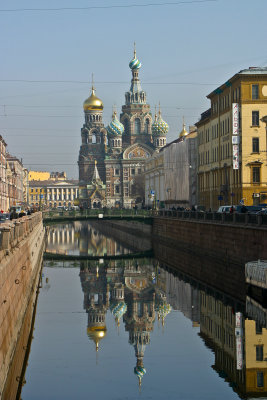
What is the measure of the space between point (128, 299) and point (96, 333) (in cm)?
1206

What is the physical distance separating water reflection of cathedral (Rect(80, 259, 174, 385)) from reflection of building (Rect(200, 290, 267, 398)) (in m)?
2.28

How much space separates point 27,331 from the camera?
1229 inches

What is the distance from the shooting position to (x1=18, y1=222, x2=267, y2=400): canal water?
23.2 metres

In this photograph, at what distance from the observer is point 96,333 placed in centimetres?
3216

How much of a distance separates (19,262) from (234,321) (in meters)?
8.83

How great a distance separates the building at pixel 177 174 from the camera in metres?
103

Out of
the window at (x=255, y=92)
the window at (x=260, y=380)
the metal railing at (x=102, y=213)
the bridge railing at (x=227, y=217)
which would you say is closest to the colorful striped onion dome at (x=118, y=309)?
the bridge railing at (x=227, y=217)

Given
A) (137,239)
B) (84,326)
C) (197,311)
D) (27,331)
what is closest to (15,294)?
(27,331)

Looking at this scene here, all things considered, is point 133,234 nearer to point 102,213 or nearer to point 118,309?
point 102,213

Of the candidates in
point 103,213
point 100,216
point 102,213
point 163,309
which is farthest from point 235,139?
point 163,309

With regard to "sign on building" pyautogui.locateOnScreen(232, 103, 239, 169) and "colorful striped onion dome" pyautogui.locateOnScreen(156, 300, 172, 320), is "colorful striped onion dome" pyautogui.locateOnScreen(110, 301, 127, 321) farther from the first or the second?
"sign on building" pyautogui.locateOnScreen(232, 103, 239, 169)

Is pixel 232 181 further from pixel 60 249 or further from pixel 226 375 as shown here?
pixel 226 375

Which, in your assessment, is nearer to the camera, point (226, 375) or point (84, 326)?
point (226, 375)

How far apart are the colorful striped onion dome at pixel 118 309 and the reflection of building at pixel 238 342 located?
378 cm
